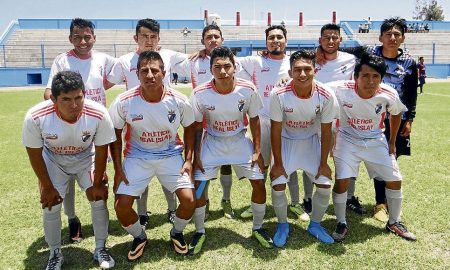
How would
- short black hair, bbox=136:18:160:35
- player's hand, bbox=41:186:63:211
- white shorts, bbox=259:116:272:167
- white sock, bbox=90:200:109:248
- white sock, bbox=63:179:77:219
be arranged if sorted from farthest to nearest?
white shorts, bbox=259:116:272:167 → short black hair, bbox=136:18:160:35 → white sock, bbox=63:179:77:219 → white sock, bbox=90:200:109:248 → player's hand, bbox=41:186:63:211

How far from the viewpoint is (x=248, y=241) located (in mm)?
4371

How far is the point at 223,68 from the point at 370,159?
6.52ft

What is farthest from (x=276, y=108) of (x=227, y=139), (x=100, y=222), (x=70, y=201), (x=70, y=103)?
(x=70, y=201)

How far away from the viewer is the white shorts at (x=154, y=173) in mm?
4074

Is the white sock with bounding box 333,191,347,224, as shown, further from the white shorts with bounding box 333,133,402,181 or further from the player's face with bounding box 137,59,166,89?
the player's face with bounding box 137,59,166,89

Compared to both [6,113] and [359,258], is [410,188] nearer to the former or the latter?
[359,258]

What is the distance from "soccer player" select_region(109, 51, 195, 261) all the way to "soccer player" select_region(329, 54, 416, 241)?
5.66 feet

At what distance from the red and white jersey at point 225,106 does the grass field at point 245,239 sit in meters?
1.29

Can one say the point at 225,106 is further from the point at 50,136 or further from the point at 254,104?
the point at 50,136

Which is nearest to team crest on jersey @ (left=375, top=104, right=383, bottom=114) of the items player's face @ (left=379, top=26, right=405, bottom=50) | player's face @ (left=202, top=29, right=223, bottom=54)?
player's face @ (left=379, top=26, right=405, bottom=50)

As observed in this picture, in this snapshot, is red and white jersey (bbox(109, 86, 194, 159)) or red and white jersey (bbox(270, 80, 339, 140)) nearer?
red and white jersey (bbox(109, 86, 194, 159))

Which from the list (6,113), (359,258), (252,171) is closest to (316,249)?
(359,258)

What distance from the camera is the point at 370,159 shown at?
4457mm

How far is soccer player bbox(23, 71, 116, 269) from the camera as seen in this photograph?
360 centimetres
